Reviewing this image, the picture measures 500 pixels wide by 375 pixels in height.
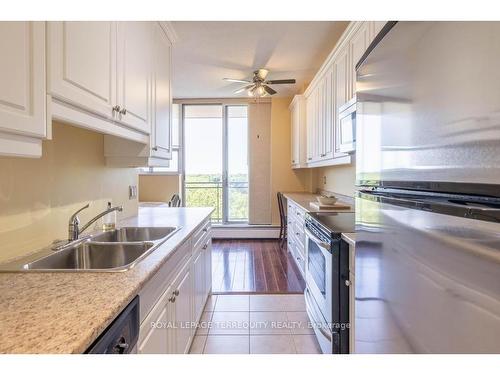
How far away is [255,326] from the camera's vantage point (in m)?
2.55

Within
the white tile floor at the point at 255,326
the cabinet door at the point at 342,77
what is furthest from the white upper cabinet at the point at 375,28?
the white tile floor at the point at 255,326

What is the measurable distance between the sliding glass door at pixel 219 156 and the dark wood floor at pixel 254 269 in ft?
3.22

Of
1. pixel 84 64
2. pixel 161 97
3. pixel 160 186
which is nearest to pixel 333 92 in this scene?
pixel 161 97

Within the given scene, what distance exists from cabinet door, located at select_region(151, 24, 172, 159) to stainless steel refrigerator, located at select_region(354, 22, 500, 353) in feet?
5.54

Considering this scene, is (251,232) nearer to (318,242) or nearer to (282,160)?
(282,160)

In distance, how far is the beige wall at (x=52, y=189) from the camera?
4.33ft

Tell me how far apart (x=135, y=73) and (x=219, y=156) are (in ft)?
14.0

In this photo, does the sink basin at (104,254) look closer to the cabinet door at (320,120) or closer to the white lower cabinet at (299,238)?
the white lower cabinet at (299,238)

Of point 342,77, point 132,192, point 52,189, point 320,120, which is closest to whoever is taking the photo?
point 52,189

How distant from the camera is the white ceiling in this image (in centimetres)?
314

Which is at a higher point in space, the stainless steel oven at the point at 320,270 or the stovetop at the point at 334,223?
the stovetop at the point at 334,223
